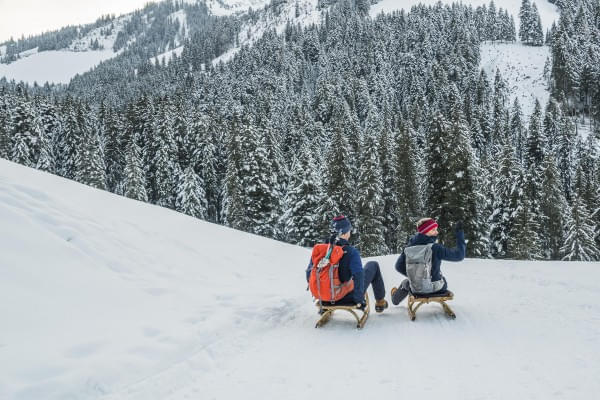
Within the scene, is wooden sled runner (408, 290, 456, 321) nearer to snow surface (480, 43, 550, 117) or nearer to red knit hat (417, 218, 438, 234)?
red knit hat (417, 218, 438, 234)

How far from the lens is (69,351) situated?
4684 millimetres

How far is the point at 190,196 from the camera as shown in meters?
42.4

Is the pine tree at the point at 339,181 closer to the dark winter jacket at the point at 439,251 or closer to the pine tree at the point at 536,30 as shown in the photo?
the dark winter jacket at the point at 439,251

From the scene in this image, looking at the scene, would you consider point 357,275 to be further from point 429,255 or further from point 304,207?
point 304,207

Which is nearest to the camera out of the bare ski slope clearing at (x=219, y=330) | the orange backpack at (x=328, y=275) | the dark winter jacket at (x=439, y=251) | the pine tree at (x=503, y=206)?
the bare ski slope clearing at (x=219, y=330)

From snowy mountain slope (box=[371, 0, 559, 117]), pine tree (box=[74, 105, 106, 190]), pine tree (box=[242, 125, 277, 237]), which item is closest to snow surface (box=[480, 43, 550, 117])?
snowy mountain slope (box=[371, 0, 559, 117])

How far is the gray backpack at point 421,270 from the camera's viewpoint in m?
6.68

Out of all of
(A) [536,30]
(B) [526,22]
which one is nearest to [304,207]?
(A) [536,30]

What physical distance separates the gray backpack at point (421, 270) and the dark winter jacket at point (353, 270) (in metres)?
0.96

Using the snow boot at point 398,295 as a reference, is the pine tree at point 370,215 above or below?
below

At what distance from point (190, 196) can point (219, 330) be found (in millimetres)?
37699

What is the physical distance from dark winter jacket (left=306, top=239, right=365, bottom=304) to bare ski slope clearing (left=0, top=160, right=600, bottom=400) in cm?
62

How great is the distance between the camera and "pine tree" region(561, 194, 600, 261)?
34.5m

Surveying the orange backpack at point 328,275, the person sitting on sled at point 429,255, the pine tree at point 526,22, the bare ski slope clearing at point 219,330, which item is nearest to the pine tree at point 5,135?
the bare ski slope clearing at point 219,330
